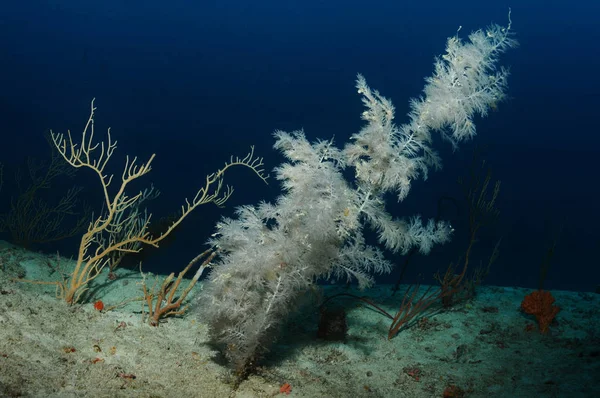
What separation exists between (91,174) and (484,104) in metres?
21.9

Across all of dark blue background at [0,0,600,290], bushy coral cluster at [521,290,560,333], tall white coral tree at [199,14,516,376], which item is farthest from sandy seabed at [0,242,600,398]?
dark blue background at [0,0,600,290]

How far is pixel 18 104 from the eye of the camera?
26703 millimetres

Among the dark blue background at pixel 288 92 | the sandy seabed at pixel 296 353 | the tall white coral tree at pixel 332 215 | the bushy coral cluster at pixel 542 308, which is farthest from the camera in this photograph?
the dark blue background at pixel 288 92

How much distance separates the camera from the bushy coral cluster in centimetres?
476

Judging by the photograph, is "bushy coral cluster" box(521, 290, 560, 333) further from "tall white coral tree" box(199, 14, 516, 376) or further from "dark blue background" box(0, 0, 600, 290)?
"dark blue background" box(0, 0, 600, 290)

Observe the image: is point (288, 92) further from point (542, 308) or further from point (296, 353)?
point (296, 353)

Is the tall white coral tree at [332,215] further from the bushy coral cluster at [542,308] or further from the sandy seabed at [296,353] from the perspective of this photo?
the bushy coral cluster at [542,308]

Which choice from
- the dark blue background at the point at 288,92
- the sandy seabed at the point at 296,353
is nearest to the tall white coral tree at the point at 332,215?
the sandy seabed at the point at 296,353

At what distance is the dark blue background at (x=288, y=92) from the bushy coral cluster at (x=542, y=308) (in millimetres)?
15135

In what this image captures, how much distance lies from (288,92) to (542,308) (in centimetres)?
3261

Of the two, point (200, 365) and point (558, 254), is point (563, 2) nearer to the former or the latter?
point (558, 254)

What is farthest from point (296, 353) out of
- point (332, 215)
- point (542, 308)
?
point (542, 308)

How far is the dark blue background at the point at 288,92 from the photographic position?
77.8 feet

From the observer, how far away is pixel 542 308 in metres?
4.84
